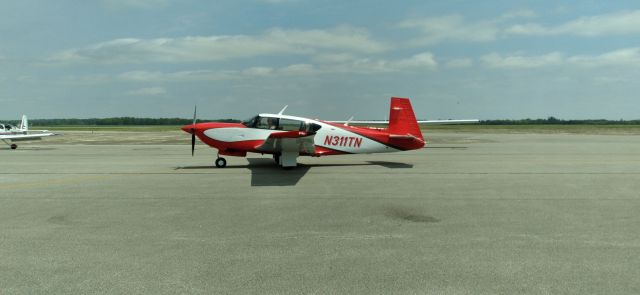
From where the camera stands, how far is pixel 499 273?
4.14 meters

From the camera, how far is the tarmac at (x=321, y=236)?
13.0 feet

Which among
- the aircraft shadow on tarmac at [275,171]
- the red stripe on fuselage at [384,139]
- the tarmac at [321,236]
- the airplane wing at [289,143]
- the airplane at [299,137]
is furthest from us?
the red stripe on fuselage at [384,139]

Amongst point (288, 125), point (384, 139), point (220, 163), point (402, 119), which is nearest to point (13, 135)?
A: point (220, 163)

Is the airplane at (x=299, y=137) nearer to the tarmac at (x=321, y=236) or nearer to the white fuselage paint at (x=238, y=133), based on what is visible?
the white fuselage paint at (x=238, y=133)

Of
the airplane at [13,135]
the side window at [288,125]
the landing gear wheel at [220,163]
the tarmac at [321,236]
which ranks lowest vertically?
the tarmac at [321,236]

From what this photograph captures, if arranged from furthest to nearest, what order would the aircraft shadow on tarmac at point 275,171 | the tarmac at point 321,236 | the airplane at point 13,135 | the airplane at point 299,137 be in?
the airplane at point 13,135, the airplane at point 299,137, the aircraft shadow on tarmac at point 275,171, the tarmac at point 321,236

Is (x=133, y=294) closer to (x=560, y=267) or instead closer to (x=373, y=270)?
(x=373, y=270)

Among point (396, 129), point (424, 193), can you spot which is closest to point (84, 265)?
point (424, 193)

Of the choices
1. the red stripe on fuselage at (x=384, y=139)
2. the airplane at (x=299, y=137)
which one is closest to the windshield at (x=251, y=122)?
the airplane at (x=299, y=137)

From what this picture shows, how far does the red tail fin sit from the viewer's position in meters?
15.3

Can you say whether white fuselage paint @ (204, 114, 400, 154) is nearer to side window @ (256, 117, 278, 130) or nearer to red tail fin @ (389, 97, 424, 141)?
side window @ (256, 117, 278, 130)

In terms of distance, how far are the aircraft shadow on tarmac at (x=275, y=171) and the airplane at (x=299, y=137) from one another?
429 millimetres

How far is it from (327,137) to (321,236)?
893 centimetres

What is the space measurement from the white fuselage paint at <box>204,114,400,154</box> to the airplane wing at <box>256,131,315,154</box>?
544mm
